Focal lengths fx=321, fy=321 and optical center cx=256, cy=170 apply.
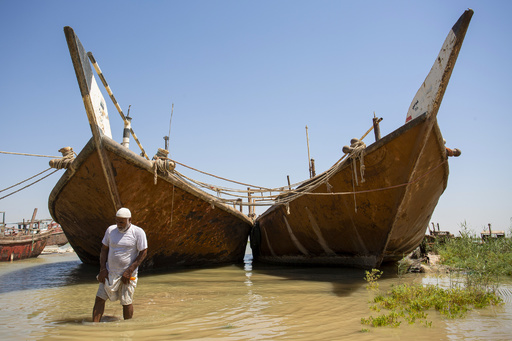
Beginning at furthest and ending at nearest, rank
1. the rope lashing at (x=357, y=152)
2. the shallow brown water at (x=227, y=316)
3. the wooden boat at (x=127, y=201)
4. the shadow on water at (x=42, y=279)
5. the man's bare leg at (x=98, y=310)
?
the rope lashing at (x=357, y=152) → the shadow on water at (x=42, y=279) → the wooden boat at (x=127, y=201) → the man's bare leg at (x=98, y=310) → the shallow brown water at (x=227, y=316)

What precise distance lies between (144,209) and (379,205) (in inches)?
178

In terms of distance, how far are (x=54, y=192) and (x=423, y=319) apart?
6.57 metres

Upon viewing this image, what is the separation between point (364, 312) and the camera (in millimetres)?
3389

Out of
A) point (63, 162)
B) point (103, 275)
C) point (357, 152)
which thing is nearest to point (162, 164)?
point (63, 162)

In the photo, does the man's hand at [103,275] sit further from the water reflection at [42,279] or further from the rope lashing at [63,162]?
the water reflection at [42,279]

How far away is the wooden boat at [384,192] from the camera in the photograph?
531 centimetres

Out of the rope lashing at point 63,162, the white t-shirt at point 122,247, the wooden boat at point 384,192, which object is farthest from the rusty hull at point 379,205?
the rope lashing at point 63,162

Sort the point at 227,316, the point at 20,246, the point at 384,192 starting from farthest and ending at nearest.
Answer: the point at 20,246 → the point at 384,192 → the point at 227,316

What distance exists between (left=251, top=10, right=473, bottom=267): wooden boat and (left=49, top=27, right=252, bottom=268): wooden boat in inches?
78.8

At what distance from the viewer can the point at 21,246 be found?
1553 centimetres

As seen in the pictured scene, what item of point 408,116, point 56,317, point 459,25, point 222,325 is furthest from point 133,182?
point 459,25

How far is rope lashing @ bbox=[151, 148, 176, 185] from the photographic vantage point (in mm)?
5656

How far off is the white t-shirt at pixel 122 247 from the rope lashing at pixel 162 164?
2369 mm

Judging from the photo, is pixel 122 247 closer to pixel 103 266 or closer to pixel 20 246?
pixel 103 266
